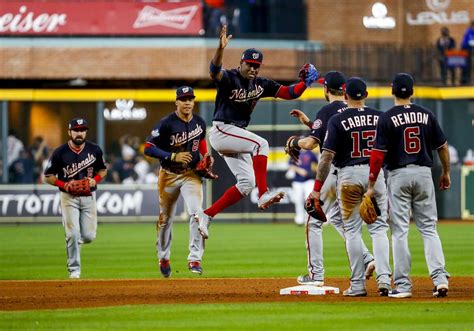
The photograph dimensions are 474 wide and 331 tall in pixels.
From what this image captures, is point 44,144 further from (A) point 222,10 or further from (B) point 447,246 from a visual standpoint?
(B) point 447,246

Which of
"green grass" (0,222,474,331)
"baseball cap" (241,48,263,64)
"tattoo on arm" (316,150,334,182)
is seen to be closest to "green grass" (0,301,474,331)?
"green grass" (0,222,474,331)

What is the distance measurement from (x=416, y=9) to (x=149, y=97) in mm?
8875

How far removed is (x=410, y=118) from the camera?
42.5 feet

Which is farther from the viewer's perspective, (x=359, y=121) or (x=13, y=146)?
(x=13, y=146)

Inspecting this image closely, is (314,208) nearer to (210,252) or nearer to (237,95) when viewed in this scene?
(237,95)

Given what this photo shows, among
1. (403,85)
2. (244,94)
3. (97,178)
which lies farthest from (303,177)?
(403,85)

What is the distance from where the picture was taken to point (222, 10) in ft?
119

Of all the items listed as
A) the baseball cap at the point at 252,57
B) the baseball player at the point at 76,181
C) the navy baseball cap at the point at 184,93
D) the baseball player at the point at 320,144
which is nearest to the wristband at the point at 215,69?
the baseball cap at the point at 252,57

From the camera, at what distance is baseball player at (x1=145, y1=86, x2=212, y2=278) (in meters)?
16.1

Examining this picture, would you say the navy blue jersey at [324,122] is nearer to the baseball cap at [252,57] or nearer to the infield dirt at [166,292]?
the baseball cap at [252,57]

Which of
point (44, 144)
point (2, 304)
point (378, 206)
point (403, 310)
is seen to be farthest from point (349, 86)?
point (44, 144)

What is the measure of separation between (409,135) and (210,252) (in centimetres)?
993

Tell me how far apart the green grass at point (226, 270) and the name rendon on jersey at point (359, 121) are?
1.81m

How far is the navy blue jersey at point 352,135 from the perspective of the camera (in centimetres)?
1323
